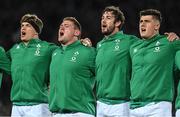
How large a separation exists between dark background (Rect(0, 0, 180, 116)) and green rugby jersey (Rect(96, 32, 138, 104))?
5.22m

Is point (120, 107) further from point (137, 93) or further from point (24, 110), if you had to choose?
point (24, 110)

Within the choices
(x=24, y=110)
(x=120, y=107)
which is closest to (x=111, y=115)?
(x=120, y=107)

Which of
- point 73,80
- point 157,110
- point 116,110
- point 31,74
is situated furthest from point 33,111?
point 157,110

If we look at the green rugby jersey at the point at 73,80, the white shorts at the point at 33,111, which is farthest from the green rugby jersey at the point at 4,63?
the green rugby jersey at the point at 73,80

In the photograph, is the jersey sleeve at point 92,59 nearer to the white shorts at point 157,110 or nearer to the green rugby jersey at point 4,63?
the white shorts at point 157,110

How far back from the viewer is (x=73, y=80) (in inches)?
262

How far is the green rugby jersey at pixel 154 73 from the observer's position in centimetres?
623

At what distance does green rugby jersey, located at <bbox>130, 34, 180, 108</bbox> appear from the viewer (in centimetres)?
623

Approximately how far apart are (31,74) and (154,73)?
5.04 ft

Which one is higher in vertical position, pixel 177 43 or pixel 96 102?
pixel 177 43

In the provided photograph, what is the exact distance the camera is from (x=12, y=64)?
7262mm

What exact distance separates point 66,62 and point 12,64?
84 cm

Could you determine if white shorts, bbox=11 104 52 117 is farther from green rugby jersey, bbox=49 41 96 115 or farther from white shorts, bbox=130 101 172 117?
white shorts, bbox=130 101 172 117

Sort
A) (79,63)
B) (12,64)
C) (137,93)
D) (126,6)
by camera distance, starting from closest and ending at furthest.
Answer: (137,93) < (79,63) < (12,64) < (126,6)
